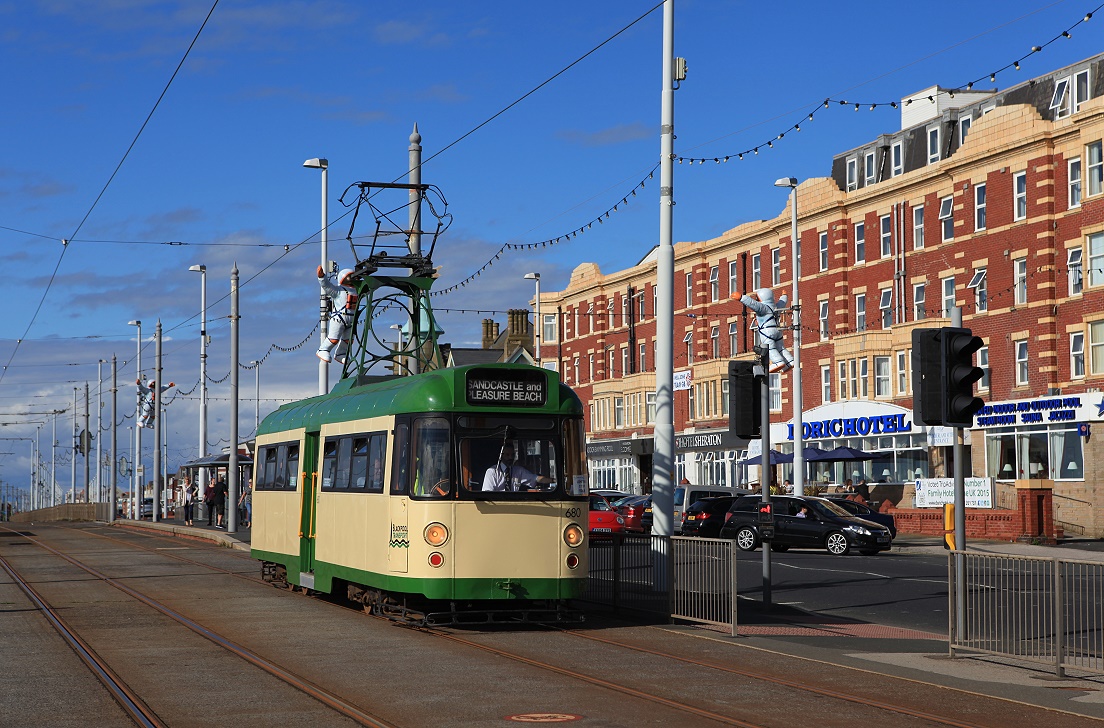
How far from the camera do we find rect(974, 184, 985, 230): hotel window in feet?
163

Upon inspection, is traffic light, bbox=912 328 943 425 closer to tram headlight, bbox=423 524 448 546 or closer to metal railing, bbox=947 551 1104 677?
metal railing, bbox=947 551 1104 677

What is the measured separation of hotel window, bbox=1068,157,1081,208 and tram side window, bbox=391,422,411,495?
113 feet

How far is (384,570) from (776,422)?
1855 inches

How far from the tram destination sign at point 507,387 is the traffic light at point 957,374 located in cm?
458

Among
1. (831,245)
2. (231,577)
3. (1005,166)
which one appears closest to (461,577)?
(231,577)

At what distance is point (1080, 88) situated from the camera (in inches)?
1875

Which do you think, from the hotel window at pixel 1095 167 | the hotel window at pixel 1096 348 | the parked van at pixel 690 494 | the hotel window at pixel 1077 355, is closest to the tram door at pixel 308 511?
the parked van at pixel 690 494

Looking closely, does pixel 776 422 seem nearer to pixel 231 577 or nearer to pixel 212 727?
pixel 231 577

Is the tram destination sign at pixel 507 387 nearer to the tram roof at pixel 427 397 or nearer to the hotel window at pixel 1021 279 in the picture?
the tram roof at pixel 427 397

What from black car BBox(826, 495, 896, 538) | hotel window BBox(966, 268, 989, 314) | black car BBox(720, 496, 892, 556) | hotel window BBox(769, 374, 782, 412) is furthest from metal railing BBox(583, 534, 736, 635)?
hotel window BBox(769, 374, 782, 412)

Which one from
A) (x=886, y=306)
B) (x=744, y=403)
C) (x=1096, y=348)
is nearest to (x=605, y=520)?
(x=1096, y=348)

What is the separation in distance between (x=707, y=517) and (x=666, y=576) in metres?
21.6

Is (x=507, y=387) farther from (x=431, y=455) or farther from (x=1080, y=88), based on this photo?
(x=1080, y=88)

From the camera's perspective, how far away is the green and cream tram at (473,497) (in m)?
16.1
